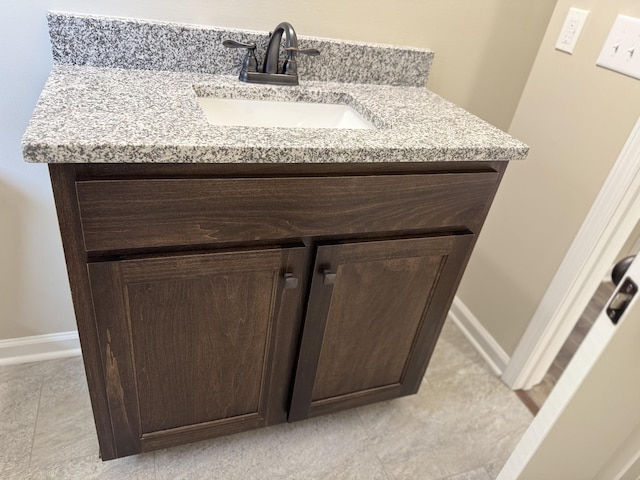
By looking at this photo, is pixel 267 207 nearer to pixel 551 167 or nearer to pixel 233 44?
pixel 233 44

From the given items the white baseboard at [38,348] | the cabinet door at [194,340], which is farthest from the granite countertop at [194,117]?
the white baseboard at [38,348]

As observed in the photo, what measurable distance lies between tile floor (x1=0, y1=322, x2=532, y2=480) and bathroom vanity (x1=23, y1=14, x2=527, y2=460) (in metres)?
0.14

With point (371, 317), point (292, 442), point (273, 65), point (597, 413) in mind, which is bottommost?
point (292, 442)

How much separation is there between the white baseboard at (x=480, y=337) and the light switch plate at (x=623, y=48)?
993 millimetres

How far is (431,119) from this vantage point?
3.65 feet

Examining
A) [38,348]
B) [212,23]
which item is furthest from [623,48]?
[38,348]

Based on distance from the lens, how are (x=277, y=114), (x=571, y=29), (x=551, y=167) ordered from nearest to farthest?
(x=277, y=114), (x=571, y=29), (x=551, y=167)

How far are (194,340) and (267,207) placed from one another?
356 mm

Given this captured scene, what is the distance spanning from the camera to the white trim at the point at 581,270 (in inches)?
48.4

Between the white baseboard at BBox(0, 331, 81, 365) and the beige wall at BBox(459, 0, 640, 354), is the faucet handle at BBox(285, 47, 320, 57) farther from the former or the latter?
the white baseboard at BBox(0, 331, 81, 365)

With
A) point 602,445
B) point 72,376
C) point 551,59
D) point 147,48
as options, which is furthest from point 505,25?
point 72,376

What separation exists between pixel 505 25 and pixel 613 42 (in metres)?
0.31

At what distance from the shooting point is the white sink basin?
114 centimetres

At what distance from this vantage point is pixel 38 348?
1483 millimetres
